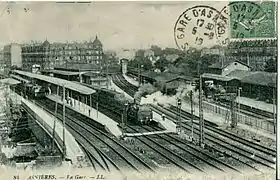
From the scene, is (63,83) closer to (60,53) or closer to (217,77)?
(60,53)

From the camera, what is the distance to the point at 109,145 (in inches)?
54.7

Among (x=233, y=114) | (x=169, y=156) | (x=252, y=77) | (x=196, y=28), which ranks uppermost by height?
(x=196, y=28)

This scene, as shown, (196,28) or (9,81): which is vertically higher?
(196,28)

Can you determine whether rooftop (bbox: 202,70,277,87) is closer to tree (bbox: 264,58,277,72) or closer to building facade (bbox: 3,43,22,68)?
tree (bbox: 264,58,277,72)

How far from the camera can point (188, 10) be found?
135cm

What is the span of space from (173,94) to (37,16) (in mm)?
440

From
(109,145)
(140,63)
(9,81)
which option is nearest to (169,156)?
(109,145)

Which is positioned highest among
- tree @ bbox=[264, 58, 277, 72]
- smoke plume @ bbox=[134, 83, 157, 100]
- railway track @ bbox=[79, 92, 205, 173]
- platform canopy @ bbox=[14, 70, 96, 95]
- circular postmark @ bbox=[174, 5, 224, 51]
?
circular postmark @ bbox=[174, 5, 224, 51]

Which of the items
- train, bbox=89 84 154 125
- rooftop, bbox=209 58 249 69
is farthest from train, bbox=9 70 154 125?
rooftop, bbox=209 58 249 69

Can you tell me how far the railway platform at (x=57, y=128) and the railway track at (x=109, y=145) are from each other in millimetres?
25

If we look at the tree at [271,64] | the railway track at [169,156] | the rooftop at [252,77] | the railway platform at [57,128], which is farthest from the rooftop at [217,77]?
the railway platform at [57,128]

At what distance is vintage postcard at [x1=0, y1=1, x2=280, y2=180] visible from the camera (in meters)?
1.35

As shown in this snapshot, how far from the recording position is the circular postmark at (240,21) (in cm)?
134

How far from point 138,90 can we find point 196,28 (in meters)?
0.24
